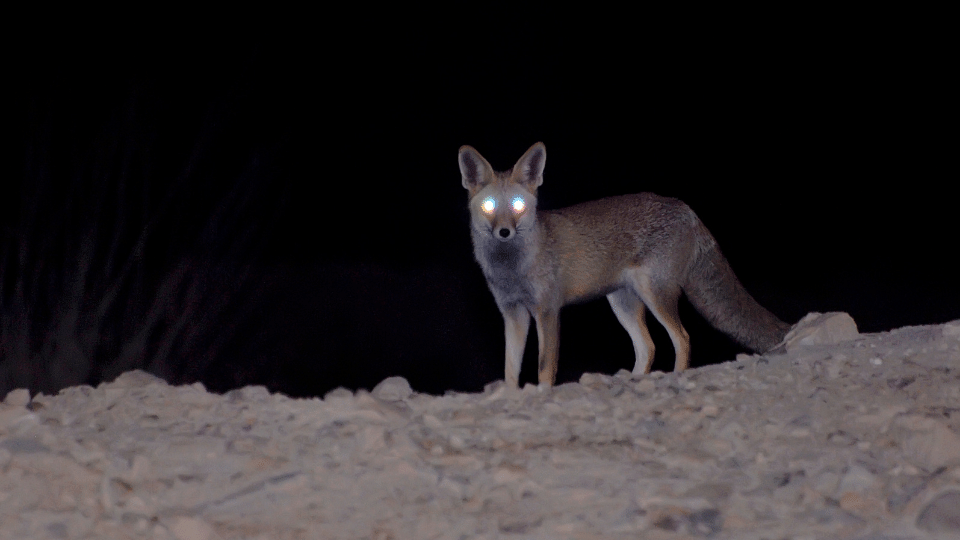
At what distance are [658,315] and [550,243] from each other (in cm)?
83

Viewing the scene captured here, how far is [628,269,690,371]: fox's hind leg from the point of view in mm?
5141

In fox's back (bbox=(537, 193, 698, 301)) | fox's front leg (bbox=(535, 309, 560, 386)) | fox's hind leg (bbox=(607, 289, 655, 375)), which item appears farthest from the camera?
fox's hind leg (bbox=(607, 289, 655, 375))

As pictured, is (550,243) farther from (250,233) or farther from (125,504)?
(125,504)

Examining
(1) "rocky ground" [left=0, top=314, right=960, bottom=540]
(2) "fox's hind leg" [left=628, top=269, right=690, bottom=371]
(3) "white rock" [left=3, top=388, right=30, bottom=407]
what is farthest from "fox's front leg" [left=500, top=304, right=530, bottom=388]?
(3) "white rock" [left=3, top=388, right=30, bottom=407]

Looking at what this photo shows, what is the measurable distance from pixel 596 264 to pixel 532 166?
80cm

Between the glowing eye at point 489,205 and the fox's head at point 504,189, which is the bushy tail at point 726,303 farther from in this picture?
the glowing eye at point 489,205

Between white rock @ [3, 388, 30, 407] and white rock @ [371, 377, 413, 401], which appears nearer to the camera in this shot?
white rock @ [3, 388, 30, 407]

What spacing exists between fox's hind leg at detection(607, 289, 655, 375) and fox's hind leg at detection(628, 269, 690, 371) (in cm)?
24

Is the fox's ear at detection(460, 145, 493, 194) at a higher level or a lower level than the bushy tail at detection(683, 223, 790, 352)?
higher

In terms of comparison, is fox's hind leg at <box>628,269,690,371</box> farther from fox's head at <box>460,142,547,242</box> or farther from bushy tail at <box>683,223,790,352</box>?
fox's head at <box>460,142,547,242</box>

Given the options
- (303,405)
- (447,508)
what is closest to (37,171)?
(303,405)

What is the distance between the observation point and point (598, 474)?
6.61ft

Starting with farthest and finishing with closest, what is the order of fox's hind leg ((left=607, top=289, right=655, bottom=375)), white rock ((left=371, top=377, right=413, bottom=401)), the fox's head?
1. fox's hind leg ((left=607, top=289, right=655, bottom=375))
2. the fox's head
3. white rock ((left=371, top=377, right=413, bottom=401))

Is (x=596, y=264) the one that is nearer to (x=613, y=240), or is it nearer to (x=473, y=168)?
(x=613, y=240)
